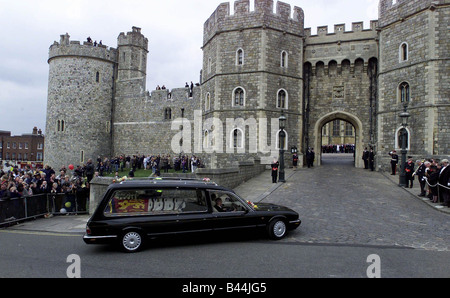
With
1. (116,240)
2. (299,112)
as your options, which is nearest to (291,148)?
(299,112)

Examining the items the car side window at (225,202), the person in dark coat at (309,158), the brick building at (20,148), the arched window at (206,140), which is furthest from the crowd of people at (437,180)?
the brick building at (20,148)

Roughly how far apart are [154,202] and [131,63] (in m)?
32.1

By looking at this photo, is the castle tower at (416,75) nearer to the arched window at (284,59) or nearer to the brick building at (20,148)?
the arched window at (284,59)

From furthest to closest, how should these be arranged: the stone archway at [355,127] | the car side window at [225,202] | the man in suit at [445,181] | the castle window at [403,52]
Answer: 1. the stone archway at [355,127]
2. the castle window at [403,52]
3. the man in suit at [445,181]
4. the car side window at [225,202]

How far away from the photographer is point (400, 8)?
20.6 metres

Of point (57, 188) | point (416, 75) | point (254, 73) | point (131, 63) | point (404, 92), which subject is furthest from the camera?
point (131, 63)

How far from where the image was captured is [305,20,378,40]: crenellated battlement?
918 inches

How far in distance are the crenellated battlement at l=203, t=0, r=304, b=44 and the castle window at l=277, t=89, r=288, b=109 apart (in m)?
4.30

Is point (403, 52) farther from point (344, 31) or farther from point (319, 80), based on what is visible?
point (319, 80)

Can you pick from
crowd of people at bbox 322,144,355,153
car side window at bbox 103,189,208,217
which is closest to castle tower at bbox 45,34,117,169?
crowd of people at bbox 322,144,355,153

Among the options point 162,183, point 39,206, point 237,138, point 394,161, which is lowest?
point 39,206

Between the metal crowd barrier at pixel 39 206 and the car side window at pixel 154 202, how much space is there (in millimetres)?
5553

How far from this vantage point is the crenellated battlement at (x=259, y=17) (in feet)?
73.7

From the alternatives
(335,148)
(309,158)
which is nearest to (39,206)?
(309,158)
